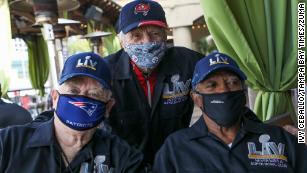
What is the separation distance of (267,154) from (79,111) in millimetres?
1025

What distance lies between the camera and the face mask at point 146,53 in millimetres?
2375

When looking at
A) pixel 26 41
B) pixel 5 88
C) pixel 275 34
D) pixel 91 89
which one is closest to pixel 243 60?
pixel 275 34

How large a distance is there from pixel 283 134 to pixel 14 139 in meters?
1.43

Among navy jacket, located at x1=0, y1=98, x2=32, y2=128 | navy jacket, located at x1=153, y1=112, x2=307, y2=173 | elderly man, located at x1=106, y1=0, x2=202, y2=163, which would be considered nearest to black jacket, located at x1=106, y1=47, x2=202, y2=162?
elderly man, located at x1=106, y1=0, x2=202, y2=163

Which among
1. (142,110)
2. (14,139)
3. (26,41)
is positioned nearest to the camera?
(14,139)

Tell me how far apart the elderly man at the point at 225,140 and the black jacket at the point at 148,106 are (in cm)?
33

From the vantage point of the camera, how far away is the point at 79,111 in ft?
6.13

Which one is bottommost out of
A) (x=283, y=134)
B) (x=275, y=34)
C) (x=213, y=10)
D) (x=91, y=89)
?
(x=283, y=134)

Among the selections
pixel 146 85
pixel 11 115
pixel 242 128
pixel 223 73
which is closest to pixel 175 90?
pixel 146 85

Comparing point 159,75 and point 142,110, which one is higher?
point 159,75

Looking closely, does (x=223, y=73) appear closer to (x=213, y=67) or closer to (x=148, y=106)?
(x=213, y=67)

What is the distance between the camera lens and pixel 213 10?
261 cm

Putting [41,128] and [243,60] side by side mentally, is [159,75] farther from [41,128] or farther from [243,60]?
[41,128]

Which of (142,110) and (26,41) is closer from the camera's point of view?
(142,110)
